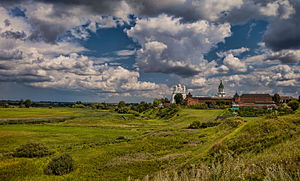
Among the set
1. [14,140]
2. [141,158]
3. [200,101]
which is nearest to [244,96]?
A: [200,101]

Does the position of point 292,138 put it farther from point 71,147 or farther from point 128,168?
point 71,147

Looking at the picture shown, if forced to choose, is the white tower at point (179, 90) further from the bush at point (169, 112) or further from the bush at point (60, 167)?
the bush at point (60, 167)

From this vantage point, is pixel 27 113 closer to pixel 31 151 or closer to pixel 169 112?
pixel 169 112

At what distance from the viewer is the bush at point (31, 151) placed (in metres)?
31.9

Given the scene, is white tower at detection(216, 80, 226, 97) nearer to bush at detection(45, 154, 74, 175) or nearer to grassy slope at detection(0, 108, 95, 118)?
grassy slope at detection(0, 108, 95, 118)

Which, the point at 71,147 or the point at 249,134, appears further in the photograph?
the point at 71,147

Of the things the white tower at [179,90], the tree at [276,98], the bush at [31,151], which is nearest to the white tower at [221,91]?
the white tower at [179,90]

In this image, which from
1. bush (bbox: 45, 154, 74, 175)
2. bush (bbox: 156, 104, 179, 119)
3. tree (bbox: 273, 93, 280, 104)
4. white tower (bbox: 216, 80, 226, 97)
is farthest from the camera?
white tower (bbox: 216, 80, 226, 97)

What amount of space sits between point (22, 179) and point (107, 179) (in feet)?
30.5

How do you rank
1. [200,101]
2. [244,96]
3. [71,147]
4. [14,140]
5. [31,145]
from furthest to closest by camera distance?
1. [200,101]
2. [244,96]
3. [14,140]
4. [71,147]
5. [31,145]

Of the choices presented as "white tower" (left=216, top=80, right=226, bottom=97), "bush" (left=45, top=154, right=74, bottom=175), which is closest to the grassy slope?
"bush" (left=45, top=154, right=74, bottom=175)

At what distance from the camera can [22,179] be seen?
2161 cm

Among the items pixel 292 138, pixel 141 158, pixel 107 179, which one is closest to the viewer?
pixel 292 138

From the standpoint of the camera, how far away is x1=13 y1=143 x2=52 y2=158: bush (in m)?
31.9
